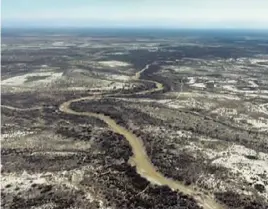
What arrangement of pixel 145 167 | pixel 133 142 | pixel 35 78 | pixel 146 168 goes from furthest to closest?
1. pixel 35 78
2. pixel 133 142
3. pixel 145 167
4. pixel 146 168

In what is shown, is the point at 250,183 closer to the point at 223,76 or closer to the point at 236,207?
the point at 236,207

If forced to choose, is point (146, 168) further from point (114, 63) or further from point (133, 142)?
point (114, 63)

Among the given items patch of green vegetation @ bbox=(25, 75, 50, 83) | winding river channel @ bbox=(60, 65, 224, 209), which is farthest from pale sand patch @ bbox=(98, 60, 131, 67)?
winding river channel @ bbox=(60, 65, 224, 209)

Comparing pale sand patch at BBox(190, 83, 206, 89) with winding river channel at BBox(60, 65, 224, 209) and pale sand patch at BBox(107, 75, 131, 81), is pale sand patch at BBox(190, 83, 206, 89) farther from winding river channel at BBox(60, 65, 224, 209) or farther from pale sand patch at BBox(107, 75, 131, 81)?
winding river channel at BBox(60, 65, 224, 209)

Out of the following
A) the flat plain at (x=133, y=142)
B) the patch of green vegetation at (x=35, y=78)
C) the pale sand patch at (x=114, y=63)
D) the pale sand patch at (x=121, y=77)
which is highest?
the flat plain at (x=133, y=142)

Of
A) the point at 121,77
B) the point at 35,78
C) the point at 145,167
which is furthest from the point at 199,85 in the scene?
the point at 145,167

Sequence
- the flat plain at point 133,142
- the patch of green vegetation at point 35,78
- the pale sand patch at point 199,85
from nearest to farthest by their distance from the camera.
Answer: the flat plain at point 133,142 < the pale sand patch at point 199,85 < the patch of green vegetation at point 35,78

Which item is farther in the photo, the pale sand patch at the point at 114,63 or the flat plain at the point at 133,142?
the pale sand patch at the point at 114,63

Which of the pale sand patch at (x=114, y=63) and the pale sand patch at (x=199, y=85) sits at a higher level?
the pale sand patch at (x=199, y=85)

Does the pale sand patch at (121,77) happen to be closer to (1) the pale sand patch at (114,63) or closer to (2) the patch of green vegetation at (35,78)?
(2) the patch of green vegetation at (35,78)

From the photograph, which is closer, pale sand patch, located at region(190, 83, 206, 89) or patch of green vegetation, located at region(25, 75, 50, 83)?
pale sand patch, located at region(190, 83, 206, 89)

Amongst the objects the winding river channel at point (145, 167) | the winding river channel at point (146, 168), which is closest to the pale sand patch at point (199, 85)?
the winding river channel at point (145, 167)
